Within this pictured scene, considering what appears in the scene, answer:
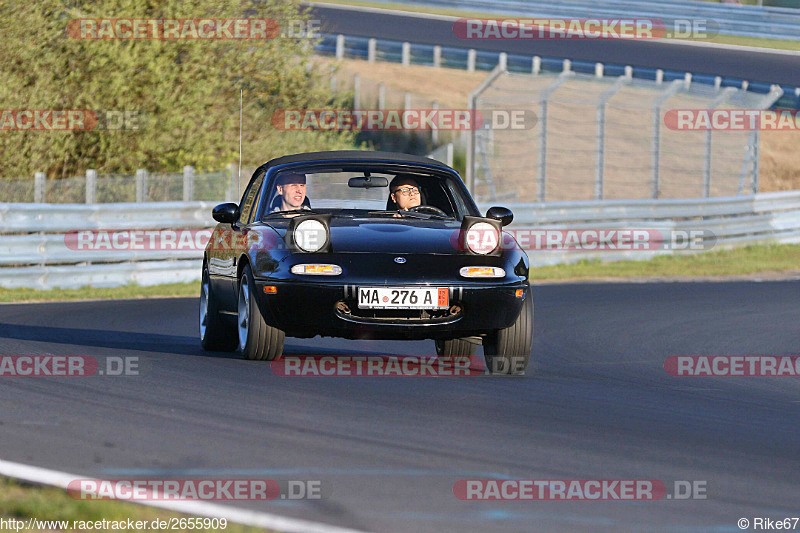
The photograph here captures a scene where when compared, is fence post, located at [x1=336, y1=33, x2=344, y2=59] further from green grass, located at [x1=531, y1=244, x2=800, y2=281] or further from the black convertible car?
the black convertible car

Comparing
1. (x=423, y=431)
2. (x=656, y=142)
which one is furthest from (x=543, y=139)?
(x=423, y=431)

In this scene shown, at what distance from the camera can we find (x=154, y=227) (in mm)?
18469

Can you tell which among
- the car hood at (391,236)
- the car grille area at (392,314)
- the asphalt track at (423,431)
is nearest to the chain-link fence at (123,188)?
the asphalt track at (423,431)

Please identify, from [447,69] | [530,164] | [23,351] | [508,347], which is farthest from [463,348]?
[447,69]

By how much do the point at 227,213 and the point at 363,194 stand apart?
96 cm

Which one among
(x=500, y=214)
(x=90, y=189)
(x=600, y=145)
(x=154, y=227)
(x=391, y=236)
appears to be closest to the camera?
(x=391, y=236)

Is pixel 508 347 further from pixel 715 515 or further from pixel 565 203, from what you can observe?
pixel 565 203

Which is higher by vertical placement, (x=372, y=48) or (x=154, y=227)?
(x=372, y=48)

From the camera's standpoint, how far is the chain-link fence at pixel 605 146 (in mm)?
23422

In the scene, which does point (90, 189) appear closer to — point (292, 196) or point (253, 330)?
point (292, 196)

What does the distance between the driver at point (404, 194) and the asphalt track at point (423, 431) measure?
1.41 m

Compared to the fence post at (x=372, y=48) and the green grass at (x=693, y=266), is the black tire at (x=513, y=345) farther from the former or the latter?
the fence post at (x=372, y=48)

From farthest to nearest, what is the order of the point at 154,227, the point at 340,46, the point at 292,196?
the point at 340,46 < the point at 154,227 < the point at 292,196

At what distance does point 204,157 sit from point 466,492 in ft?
59.5
